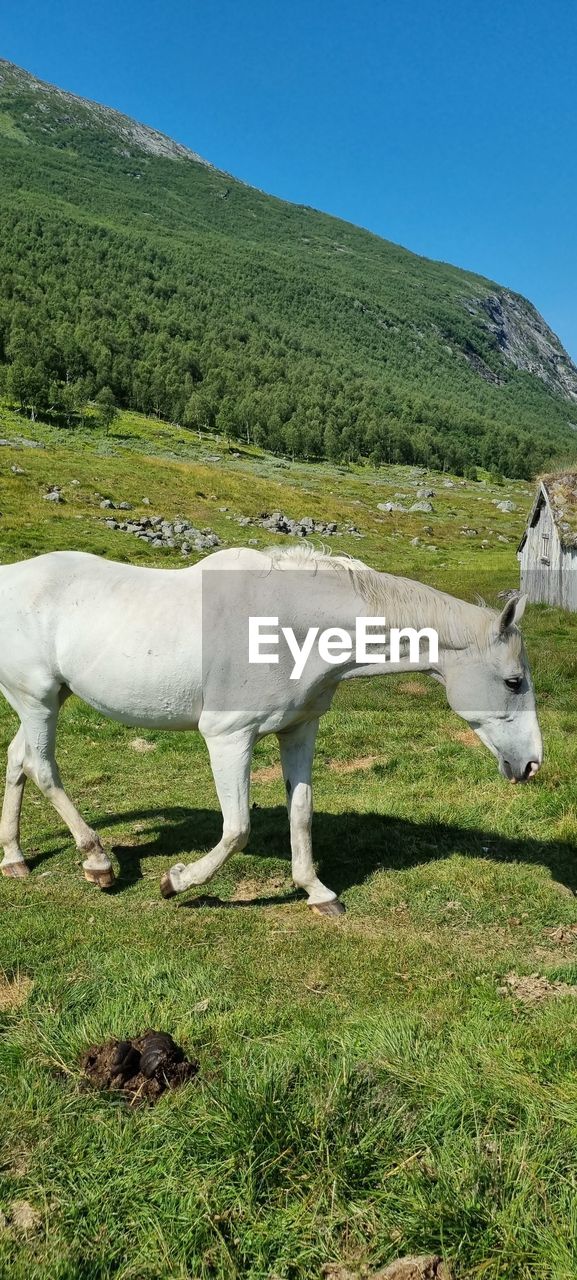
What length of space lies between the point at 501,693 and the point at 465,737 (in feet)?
19.0

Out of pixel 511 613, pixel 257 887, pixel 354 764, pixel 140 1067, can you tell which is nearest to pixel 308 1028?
pixel 140 1067

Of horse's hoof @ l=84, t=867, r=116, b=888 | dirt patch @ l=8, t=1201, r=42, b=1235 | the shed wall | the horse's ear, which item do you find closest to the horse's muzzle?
the horse's ear

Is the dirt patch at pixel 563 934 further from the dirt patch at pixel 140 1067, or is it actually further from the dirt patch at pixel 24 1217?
the dirt patch at pixel 24 1217

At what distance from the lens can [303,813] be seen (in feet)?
Result: 22.0

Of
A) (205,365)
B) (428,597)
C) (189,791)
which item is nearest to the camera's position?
(428,597)

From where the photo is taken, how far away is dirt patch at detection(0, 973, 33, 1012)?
4.81 m

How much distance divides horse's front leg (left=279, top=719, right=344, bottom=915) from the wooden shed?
89.1 feet

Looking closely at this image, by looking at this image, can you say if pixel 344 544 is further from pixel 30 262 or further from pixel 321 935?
pixel 30 262

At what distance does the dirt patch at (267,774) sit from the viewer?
34.1 feet

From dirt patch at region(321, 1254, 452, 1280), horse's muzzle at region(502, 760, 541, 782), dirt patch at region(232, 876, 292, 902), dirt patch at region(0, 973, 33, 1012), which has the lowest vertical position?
dirt patch at region(232, 876, 292, 902)

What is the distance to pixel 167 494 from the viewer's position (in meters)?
55.4

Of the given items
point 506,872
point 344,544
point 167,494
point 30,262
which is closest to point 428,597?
point 506,872

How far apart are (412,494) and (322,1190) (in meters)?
93.5

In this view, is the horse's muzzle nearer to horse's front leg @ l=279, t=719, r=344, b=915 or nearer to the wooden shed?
horse's front leg @ l=279, t=719, r=344, b=915
